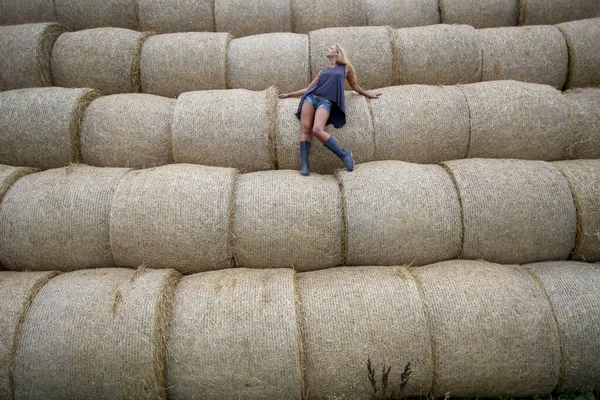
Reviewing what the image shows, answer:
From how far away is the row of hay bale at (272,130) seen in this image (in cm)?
383

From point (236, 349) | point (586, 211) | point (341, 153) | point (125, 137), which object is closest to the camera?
point (236, 349)

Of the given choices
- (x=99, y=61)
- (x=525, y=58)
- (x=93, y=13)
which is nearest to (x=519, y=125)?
(x=525, y=58)

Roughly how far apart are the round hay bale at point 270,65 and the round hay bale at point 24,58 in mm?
2013

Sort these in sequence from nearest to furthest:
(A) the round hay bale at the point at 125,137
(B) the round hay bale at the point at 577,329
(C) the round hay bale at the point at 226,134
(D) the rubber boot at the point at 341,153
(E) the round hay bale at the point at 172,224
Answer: (B) the round hay bale at the point at 577,329 < (E) the round hay bale at the point at 172,224 < (D) the rubber boot at the point at 341,153 < (C) the round hay bale at the point at 226,134 < (A) the round hay bale at the point at 125,137

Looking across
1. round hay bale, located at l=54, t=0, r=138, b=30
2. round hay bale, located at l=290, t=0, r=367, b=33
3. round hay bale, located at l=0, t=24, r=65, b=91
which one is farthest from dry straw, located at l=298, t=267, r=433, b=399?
round hay bale, located at l=54, t=0, r=138, b=30

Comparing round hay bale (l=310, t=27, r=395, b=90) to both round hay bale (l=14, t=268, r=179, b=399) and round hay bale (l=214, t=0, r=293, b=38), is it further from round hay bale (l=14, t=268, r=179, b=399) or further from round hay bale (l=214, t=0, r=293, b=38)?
round hay bale (l=14, t=268, r=179, b=399)

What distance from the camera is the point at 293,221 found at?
328 cm

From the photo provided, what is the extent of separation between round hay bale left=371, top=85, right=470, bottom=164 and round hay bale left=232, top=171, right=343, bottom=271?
2.92 feet

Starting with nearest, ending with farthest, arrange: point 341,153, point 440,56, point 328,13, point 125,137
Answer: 1. point 341,153
2. point 125,137
3. point 440,56
4. point 328,13

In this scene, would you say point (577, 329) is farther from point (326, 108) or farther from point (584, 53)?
point (584, 53)

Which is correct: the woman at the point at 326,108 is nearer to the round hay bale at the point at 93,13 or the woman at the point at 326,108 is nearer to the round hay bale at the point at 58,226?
the round hay bale at the point at 58,226

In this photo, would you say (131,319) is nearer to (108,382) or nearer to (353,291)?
(108,382)

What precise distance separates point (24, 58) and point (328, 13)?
3.40 m

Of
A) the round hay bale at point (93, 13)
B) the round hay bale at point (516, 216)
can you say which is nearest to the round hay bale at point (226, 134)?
the round hay bale at point (516, 216)
